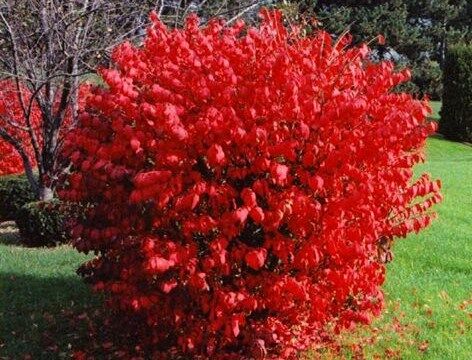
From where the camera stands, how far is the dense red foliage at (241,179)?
188 inches

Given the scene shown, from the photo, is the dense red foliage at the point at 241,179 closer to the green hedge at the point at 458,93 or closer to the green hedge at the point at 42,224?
the green hedge at the point at 42,224

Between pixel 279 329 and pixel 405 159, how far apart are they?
168 centimetres

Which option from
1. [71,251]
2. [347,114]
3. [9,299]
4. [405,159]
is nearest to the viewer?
[347,114]

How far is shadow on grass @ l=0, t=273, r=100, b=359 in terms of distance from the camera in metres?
6.35

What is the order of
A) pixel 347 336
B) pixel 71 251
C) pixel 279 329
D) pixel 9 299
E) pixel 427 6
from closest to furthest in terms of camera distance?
pixel 279 329 < pixel 347 336 < pixel 9 299 < pixel 71 251 < pixel 427 6

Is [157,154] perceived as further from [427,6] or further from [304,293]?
[427,6]

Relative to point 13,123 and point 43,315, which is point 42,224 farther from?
point 43,315

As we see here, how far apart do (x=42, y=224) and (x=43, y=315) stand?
3.98 metres

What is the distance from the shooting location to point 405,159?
17.5 ft

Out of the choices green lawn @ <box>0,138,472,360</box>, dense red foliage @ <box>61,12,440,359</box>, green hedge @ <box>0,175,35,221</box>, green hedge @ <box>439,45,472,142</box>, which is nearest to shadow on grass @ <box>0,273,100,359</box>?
green lawn @ <box>0,138,472,360</box>

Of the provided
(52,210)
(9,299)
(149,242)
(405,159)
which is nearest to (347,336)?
(405,159)

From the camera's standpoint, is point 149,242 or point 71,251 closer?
point 149,242

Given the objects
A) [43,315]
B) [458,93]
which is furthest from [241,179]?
[458,93]

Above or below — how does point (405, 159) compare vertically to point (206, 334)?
above
